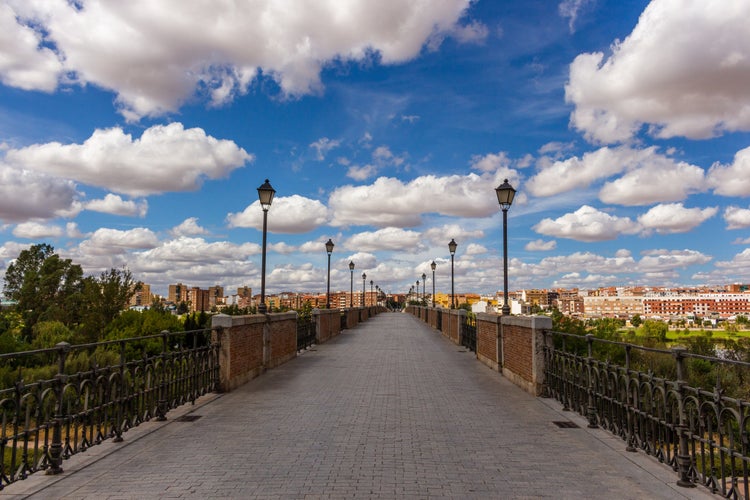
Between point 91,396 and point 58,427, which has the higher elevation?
point 91,396

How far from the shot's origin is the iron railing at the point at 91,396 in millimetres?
5172

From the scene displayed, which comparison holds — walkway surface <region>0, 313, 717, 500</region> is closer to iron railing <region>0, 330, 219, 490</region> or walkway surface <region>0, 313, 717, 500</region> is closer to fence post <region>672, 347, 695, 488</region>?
fence post <region>672, 347, 695, 488</region>

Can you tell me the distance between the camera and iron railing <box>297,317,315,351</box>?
1972 cm

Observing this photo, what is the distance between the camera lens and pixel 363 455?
20.1 feet

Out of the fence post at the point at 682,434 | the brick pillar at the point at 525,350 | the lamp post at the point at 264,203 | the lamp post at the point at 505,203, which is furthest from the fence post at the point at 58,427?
the lamp post at the point at 505,203

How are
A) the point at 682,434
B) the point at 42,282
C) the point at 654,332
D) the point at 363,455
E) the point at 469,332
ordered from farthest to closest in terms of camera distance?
the point at 42,282 → the point at 654,332 → the point at 469,332 → the point at 363,455 → the point at 682,434

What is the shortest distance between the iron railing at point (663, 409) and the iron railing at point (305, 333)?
11332 millimetres

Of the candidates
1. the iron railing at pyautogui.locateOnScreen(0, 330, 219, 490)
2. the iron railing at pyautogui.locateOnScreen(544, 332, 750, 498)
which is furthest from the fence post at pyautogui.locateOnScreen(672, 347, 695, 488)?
the iron railing at pyautogui.locateOnScreen(0, 330, 219, 490)

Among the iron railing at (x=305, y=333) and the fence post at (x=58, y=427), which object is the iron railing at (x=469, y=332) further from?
the fence post at (x=58, y=427)

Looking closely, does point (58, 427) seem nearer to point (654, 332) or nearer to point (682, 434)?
point (682, 434)

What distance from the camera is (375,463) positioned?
5820mm

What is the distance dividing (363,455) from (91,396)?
329cm

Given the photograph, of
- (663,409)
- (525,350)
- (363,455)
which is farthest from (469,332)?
(363,455)

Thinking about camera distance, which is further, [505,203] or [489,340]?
[489,340]
